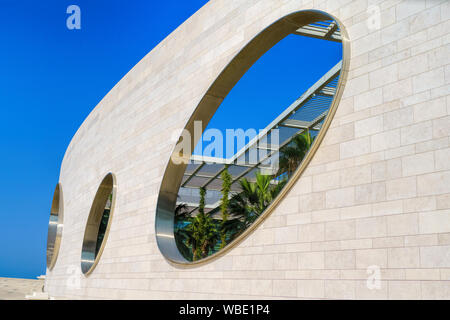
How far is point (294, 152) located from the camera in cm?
2148

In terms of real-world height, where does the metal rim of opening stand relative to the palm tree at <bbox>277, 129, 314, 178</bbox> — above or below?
below

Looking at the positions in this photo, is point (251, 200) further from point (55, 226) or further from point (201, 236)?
point (55, 226)

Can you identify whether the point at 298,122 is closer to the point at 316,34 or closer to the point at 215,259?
the point at 316,34

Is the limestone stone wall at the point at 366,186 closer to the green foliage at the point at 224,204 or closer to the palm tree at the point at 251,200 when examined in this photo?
the green foliage at the point at 224,204

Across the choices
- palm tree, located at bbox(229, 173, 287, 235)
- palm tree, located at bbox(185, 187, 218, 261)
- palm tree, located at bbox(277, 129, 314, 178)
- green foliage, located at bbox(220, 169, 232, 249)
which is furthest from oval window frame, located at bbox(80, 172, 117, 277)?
palm tree, located at bbox(185, 187, 218, 261)

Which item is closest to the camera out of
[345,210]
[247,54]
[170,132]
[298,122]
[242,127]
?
[345,210]

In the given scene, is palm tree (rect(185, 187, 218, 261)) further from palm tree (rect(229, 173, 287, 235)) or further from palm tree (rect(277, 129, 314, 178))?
palm tree (rect(277, 129, 314, 178))

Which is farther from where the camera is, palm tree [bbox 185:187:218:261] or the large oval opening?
palm tree [bbox 185:187:218:261]

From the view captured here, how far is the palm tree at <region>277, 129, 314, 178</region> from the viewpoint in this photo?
2086cm

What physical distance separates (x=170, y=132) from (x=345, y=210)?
17.8 feet

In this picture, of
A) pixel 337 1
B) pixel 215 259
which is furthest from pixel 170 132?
pixel 337 1

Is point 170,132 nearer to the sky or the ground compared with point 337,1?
nearer to the ground

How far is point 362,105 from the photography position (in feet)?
18.3
